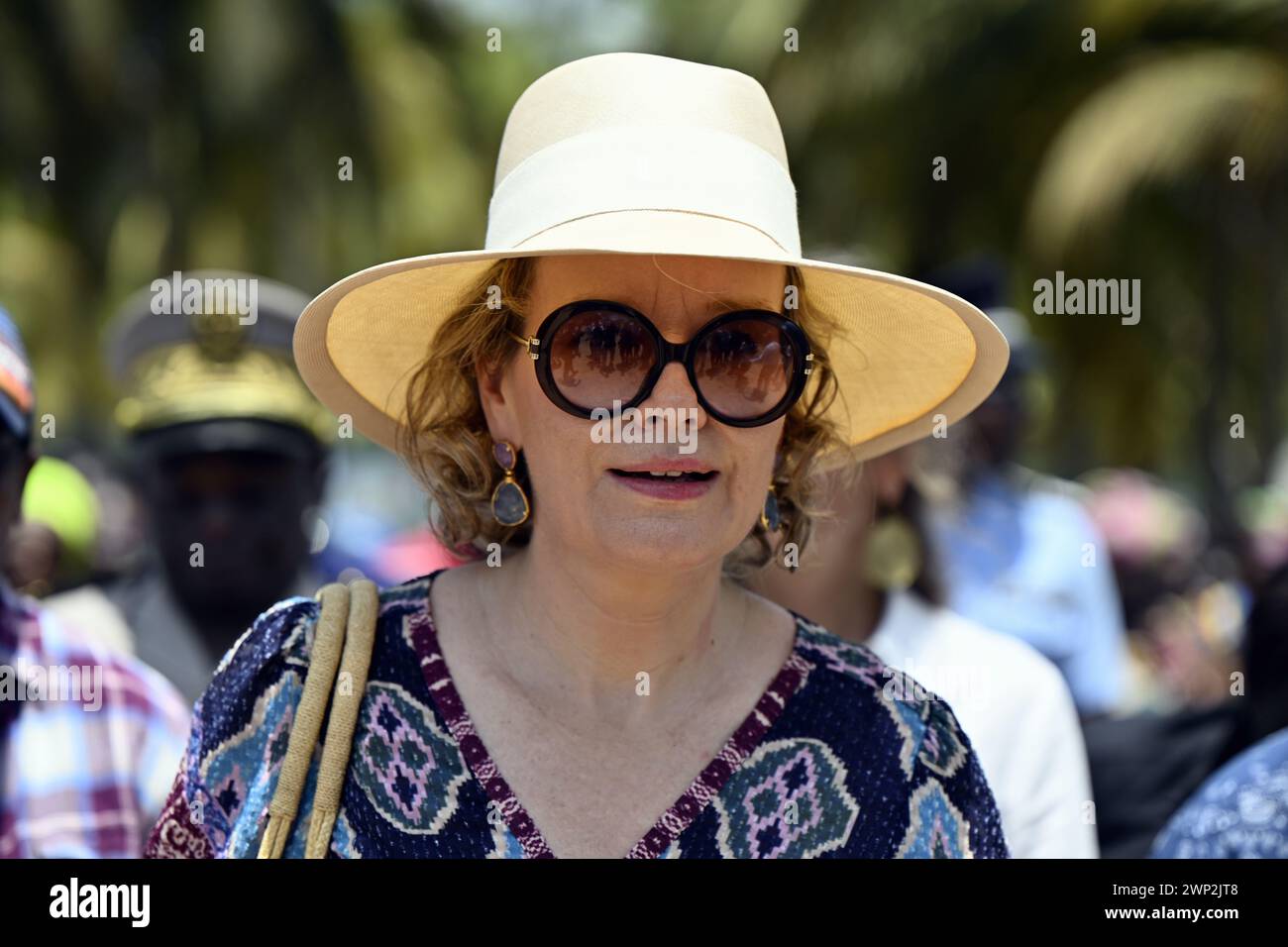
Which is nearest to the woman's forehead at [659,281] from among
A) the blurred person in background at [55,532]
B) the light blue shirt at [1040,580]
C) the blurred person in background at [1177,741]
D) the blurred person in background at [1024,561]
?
the blurred person in background at [1177,741]

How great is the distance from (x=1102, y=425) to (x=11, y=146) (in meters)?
14.4

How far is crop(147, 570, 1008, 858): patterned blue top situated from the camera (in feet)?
6.54

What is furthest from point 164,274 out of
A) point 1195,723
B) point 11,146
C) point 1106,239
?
point 1195,723

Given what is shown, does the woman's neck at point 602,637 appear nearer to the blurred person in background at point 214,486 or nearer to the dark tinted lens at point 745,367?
the dark tinted lens at point 745,367

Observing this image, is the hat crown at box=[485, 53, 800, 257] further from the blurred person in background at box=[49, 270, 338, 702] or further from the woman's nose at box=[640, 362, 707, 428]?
the blurred person in background at box=[49, 270, 338, 702]

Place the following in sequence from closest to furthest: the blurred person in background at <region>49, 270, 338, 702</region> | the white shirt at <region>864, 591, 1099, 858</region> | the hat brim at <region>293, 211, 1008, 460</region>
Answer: the hat brim at <region>293, 211, 1008, 460</region> < the white shirt at <region>864, 591, 1099, 858</region> < the blurred person in background at <region>49, 270, 338, 702</region>

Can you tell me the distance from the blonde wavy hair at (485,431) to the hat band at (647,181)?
0.09 meters

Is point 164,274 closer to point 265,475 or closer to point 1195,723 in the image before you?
point 265,475

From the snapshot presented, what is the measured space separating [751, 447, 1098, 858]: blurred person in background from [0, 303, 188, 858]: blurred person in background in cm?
127

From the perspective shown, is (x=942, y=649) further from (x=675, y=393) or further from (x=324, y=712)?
(x=324, y=712)

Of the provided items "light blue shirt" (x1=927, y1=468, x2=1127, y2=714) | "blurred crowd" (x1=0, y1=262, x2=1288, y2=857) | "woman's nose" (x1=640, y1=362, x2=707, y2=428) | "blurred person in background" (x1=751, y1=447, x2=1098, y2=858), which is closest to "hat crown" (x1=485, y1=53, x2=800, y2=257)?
"woman's nose" (x1=640, y1=362, x2=707, y2=428)

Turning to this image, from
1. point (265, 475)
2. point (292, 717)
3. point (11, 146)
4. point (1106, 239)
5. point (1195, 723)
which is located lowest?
point (1195, 723)

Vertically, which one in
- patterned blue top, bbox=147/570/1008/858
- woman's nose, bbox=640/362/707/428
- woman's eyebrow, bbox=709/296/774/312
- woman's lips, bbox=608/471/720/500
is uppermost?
woman's eyebrow, bbox=709/296/774/312

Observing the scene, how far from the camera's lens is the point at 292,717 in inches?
80.0
